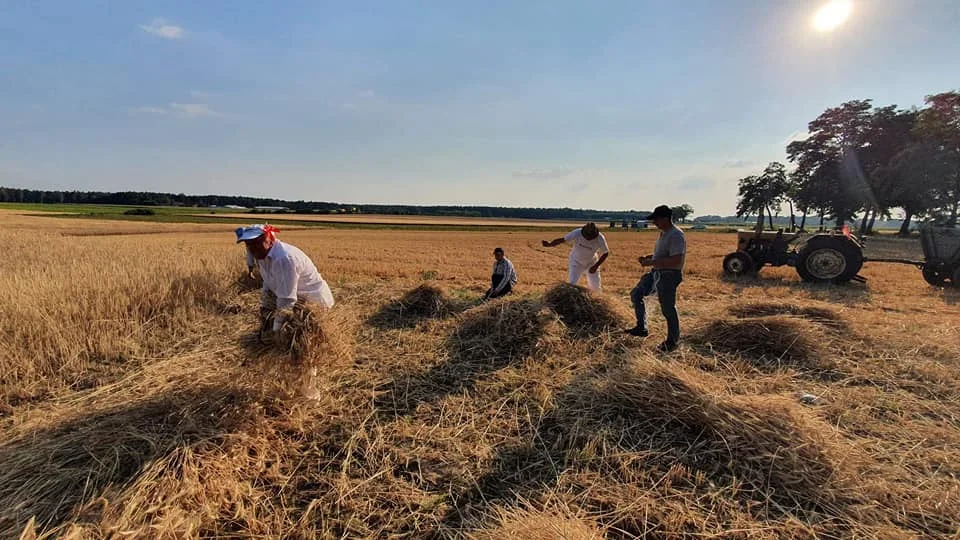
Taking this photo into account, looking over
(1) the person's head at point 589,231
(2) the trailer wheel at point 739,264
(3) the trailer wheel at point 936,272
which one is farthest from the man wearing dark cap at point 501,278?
(3) the trailer wheel at point 936,272

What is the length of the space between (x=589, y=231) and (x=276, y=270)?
15.0 feet

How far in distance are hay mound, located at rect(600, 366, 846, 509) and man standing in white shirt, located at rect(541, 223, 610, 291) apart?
10.5ft

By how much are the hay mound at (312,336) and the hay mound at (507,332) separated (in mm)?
1655

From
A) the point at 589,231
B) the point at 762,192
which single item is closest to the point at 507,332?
the point at 589,231

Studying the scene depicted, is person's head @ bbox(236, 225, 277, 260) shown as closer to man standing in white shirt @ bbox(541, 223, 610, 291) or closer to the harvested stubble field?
the harvested stubble field

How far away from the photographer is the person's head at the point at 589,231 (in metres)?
6.46

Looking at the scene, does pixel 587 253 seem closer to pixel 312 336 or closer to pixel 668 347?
pixel 668 347

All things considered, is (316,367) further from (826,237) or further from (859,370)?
(826,237)

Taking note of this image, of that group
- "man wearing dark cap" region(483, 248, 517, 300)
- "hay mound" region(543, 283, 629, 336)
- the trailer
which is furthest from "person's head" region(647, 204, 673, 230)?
the trailer

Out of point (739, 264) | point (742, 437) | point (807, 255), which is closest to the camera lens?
point (742, 437)

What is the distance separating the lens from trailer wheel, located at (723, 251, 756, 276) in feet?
37.4

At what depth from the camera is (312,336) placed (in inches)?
131

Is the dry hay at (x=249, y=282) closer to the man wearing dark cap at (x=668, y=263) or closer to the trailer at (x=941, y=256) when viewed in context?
the man wearing dark cap at (x=668, y=263)

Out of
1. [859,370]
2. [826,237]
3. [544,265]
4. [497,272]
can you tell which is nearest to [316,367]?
[497,272]
